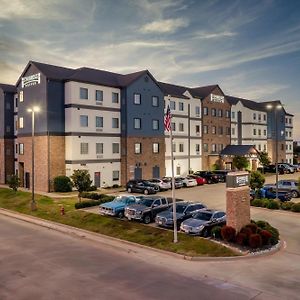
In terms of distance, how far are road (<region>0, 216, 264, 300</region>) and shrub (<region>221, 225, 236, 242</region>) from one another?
393cm

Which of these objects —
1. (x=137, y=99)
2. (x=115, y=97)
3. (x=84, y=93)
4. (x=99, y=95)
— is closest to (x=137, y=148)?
(x=137, y=99)

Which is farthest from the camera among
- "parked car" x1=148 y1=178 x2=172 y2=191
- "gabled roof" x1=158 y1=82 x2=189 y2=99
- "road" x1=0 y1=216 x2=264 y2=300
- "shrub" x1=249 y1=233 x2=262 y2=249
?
"gabled roof" x1=158 y1=82 x2=189 y2=99

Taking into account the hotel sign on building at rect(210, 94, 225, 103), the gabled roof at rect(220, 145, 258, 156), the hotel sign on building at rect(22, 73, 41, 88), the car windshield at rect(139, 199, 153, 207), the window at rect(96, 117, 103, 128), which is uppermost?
the hotel sign on building at rect(210, 94, 225, 103)

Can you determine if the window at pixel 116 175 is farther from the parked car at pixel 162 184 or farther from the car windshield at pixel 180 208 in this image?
the car windshield at pixel 180 208

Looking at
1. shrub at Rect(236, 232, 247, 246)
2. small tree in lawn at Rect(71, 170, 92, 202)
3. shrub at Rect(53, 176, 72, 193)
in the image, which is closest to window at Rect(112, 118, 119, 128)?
shrub at Rect(53, 176, 72, 193)

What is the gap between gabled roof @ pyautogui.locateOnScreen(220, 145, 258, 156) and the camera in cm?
6719

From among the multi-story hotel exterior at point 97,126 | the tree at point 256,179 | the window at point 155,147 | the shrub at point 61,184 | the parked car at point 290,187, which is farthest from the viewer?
the window at point 155,147

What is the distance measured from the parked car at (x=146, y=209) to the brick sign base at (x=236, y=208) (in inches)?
280

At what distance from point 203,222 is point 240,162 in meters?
42.4

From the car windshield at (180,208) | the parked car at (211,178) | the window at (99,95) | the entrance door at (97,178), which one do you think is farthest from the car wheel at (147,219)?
the parked car at (211,178)

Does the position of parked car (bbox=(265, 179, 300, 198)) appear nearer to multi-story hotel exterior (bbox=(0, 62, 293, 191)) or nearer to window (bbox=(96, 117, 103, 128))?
multi-story hotel exterior (bbox=(0, 62, 293, 191))

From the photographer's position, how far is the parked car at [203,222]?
74.9 ft

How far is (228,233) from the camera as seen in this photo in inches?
843

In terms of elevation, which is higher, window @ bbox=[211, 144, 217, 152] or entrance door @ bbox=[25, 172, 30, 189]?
window @ bbox=[211, 144, 217, 152]
